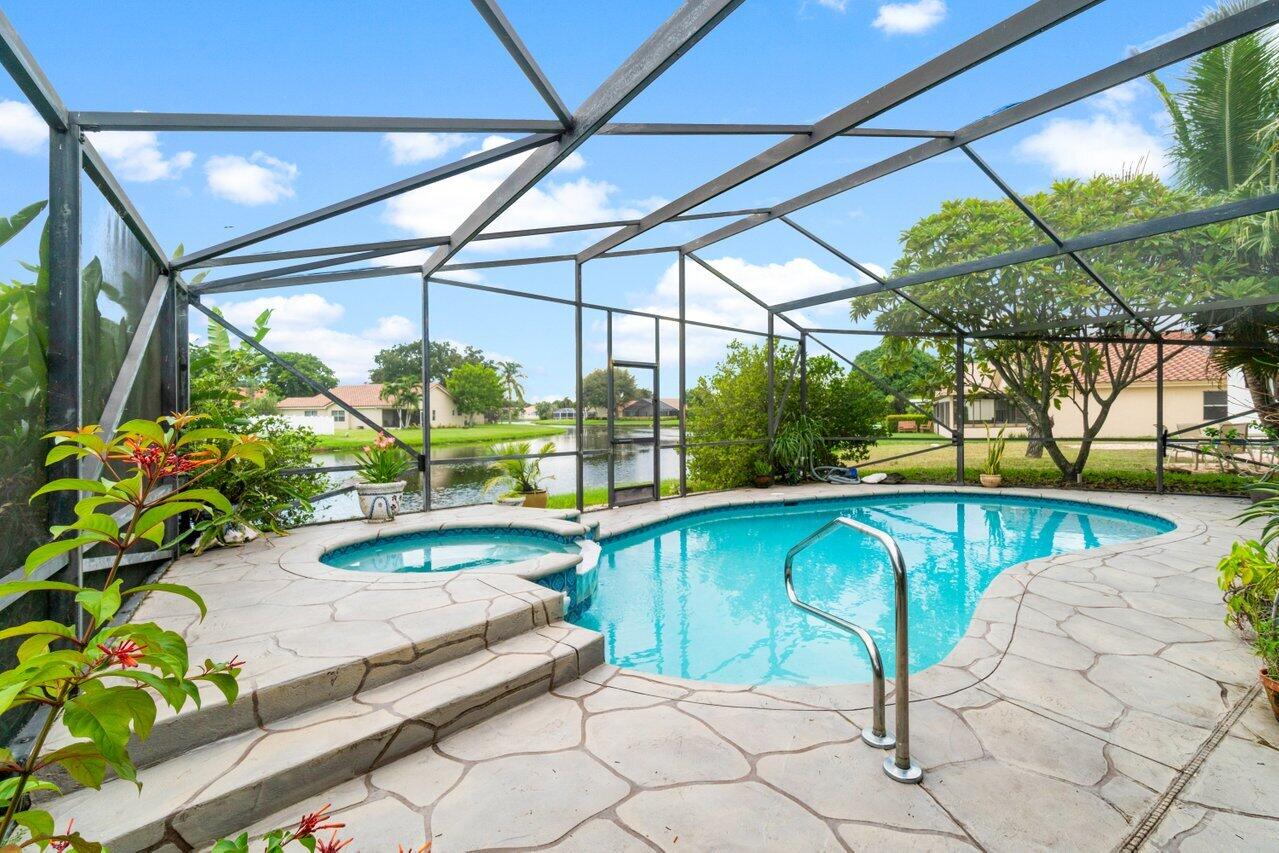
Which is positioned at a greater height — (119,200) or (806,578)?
(119,200)

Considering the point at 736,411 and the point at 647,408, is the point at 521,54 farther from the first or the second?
the point at 736,411

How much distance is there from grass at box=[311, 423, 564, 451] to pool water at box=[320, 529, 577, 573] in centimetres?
129

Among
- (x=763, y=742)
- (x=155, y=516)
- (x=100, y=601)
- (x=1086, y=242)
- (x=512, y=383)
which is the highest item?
(x=1086, y=242)

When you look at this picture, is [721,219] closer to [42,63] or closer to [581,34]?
[581,34]

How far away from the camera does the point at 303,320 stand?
583 cm

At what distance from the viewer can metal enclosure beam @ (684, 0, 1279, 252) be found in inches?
134

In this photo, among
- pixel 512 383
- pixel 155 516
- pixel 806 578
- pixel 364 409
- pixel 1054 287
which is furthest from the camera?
pixel 1054 287

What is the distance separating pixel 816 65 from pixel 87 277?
4.57 metres

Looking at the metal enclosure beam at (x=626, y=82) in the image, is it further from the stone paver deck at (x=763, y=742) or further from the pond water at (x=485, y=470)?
the pond water at (x=485, y=470)

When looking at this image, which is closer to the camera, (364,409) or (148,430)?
(148,430)

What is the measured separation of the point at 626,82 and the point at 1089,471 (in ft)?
34.5

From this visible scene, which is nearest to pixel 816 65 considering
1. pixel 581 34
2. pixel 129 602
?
pixel 581 34

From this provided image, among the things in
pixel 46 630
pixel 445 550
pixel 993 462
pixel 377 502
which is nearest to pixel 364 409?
pixel 377 502

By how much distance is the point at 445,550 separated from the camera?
523 cm
